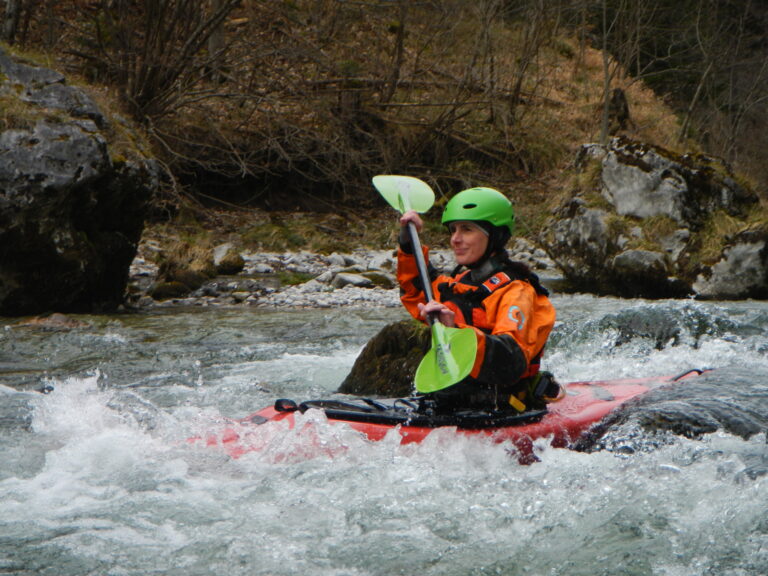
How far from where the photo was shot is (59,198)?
7512 millimetres

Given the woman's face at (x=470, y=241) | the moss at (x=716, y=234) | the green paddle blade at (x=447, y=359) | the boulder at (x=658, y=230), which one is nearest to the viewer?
→ the green paddle blade at (x=447, y=359)

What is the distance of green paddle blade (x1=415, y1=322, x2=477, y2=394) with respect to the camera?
121 inches

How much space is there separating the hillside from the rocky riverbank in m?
0.90

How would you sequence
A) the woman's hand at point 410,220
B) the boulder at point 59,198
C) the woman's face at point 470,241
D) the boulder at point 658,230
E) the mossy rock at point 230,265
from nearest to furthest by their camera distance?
the woman's face at point 470,241, the woman's hand at point 410,220, the boulder at point 59,198, the boulder at point 658,230, the mossy rock at point 230,265

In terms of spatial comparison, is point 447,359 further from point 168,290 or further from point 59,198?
point 168,290

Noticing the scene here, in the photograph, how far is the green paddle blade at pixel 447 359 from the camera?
3.08 m

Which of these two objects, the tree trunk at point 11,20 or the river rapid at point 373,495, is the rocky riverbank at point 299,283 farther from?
the river rapid at point 373,495

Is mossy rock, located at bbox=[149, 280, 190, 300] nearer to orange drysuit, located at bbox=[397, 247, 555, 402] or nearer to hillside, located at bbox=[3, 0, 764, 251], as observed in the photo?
hillside, located at bbox=[3, 0, 764, 251]

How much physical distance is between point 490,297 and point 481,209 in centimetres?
37

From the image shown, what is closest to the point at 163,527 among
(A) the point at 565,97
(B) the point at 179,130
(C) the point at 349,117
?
(B) the point at 179,130

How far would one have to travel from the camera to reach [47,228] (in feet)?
24.7

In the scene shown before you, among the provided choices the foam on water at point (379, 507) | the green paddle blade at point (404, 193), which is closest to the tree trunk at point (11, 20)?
the green paddle blade at point (404, 193)

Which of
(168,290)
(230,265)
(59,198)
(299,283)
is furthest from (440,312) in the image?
(230,265)

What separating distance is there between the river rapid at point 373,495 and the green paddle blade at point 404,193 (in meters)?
1.20
